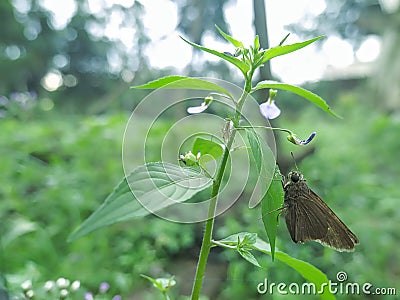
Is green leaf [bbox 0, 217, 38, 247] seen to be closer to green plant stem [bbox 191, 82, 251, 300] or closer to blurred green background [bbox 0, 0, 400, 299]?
blurred green background [bbox 0, 0, 400, 299]

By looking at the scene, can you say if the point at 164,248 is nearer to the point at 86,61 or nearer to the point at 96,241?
the point at 96,241

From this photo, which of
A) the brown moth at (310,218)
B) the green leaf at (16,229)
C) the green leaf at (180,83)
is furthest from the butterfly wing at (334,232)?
the green leaf at (16,229)

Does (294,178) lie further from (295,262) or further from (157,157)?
(157,157)

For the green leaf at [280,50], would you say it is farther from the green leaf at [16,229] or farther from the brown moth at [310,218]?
the green leaf at [16,229]

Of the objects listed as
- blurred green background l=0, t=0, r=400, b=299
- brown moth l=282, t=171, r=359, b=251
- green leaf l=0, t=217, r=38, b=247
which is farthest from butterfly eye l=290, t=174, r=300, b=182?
green leaf l=0, t=217, r=38, b=247

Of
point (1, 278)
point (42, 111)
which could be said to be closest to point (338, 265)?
point (1, 278)
